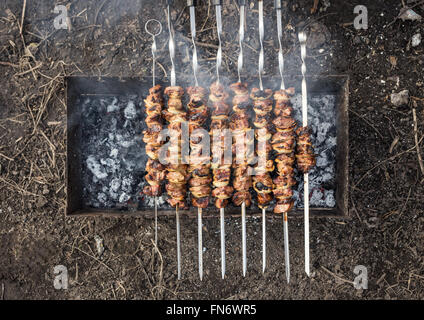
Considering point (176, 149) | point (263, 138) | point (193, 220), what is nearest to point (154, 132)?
point (176, 149)

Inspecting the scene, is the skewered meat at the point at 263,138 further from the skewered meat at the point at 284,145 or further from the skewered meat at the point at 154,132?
the skewered meat at the point at 154,132

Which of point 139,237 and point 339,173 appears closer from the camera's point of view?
point 339,173

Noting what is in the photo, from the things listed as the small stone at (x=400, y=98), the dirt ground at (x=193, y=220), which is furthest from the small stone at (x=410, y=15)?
the small stone at (x=400, y=98)

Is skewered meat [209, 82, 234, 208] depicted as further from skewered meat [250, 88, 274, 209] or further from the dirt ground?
the dirt ground

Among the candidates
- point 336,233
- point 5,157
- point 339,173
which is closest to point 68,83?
point 5,157

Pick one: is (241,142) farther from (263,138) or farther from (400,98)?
(400,98)

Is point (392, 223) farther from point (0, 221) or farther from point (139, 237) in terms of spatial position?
point (0, 221)

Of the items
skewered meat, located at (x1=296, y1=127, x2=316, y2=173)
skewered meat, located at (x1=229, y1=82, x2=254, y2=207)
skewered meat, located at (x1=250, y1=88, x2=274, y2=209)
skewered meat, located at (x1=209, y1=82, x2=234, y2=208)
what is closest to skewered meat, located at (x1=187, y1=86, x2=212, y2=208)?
skewered meat, located at (x1=209, y1=82, x2=234, y2=208)
